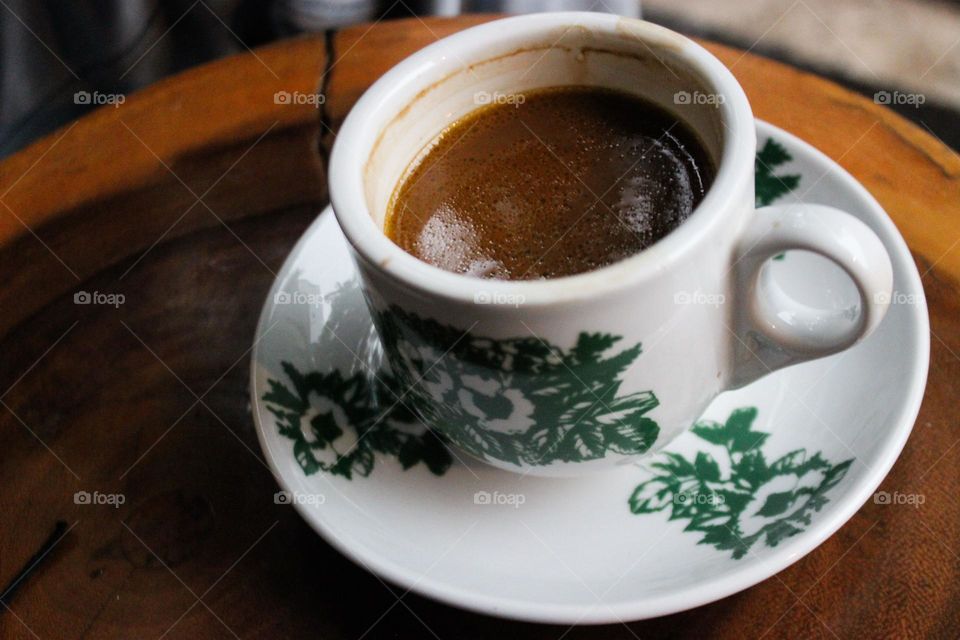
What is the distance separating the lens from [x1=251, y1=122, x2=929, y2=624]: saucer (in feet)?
2.49

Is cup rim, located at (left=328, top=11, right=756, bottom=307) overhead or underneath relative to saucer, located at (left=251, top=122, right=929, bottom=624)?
overhead

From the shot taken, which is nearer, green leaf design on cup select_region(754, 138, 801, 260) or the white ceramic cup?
the white ceramic cup

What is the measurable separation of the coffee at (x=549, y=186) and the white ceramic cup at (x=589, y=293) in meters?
0.02

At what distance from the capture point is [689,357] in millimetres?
761

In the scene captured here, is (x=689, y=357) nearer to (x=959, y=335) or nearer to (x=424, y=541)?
(x=424, y=541)

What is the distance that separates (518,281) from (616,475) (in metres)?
0.24

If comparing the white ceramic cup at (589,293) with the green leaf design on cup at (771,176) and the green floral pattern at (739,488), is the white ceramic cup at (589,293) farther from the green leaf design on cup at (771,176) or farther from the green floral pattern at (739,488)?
the green leaf design on cup at (771,176)

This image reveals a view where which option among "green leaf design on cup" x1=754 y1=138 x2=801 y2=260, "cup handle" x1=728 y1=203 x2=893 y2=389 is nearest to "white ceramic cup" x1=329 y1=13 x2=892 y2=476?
"cup handle" x1=728 y1=203 x2=893 y2=389

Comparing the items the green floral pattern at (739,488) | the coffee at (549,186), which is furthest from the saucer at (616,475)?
the coffee at (549,186)

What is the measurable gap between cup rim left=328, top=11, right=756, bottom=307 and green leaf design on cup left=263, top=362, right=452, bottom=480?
242 millimetres

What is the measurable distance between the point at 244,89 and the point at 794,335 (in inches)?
35.0

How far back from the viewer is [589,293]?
66 cm

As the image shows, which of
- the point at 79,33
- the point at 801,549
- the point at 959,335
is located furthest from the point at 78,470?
the point at 79,33

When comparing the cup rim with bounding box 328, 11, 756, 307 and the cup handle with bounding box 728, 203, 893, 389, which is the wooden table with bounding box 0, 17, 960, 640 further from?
the cup rim with bounding box 328, 11, 756, 307
